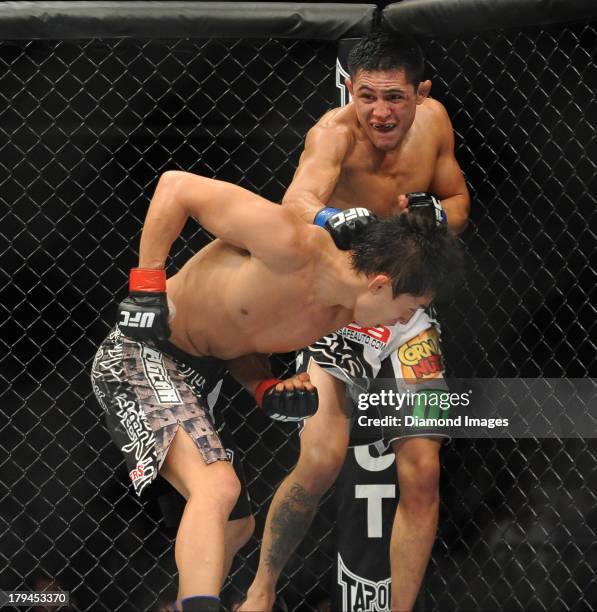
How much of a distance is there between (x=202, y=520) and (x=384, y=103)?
3.62 feet

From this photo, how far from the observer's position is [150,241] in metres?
2.22

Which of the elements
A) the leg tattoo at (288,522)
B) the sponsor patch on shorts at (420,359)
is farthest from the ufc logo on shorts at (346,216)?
the leg tattoo at (288,522)

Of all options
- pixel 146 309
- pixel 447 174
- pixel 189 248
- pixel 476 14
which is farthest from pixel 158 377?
pixel 476 14

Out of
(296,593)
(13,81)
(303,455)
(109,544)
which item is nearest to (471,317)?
(303,455)

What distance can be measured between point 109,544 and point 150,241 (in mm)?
1105

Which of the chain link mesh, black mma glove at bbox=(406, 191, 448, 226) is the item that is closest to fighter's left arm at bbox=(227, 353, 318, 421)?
black mma glove at bbox=(406, 191, 448, 226)

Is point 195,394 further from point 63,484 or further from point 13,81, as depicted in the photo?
point 13,81

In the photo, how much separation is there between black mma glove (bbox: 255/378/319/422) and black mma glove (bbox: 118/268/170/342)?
0.30m

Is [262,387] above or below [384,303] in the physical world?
below

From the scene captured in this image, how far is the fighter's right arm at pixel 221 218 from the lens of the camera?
2.16m

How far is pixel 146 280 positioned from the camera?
2.20 metres

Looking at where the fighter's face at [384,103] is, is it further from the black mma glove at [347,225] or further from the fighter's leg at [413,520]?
the fighter's leg at [413,520]

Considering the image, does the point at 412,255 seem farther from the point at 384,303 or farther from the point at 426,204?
the point at 426,204

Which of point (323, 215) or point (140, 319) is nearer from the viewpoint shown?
point (140, 319)
